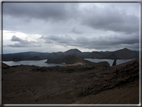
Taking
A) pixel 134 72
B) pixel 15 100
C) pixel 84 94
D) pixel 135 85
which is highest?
pixel 134 72

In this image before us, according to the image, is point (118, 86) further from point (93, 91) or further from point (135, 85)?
point (93, 91)

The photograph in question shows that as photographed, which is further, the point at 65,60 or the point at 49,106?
the point at 65,60

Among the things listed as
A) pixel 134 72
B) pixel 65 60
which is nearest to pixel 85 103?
pixel 134 72

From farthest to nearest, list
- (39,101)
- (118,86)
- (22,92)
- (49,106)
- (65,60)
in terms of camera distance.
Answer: (65,60), (22,92), (118,86), (39,101), (49,106)

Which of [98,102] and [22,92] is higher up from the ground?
[98,102]

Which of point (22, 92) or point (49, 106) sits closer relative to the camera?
point (49, 106)

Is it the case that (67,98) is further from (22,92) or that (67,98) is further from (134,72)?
(134,72)

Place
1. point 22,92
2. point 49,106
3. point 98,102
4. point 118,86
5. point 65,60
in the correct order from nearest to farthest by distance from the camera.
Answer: point 98,102 < point 49,106 < point 118,86 < point 22,92 < point 65,60

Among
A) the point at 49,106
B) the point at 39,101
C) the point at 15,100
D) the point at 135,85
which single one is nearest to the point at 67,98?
the point at 49,106

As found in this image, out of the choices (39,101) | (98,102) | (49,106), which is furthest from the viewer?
(39,101)
